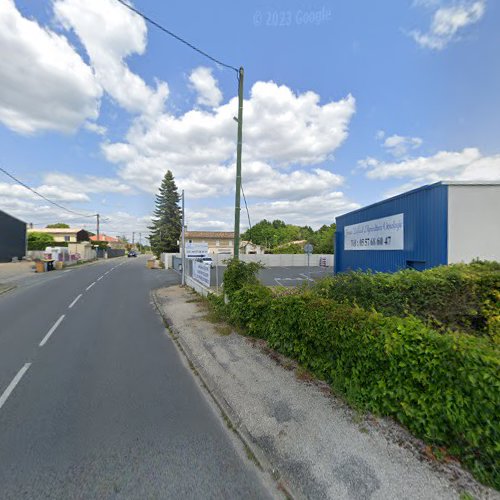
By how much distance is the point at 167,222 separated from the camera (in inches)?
1716

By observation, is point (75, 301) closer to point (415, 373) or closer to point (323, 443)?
point (323, 443)

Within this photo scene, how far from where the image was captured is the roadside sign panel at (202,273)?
1234 cm

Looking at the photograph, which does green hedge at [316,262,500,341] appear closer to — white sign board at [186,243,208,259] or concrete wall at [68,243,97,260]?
white sign board at [186,243,208,259]

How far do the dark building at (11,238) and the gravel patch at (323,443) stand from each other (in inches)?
1651

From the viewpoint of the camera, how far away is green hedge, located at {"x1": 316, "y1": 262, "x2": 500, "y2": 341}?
4.55 meters

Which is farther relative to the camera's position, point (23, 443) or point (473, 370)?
point (23, 443)

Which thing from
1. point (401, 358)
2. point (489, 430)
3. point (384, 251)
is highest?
point (384, 251)

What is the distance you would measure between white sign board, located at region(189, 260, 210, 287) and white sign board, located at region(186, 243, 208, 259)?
6.55ft

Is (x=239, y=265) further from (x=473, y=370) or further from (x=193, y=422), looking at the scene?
(x=473, y=370)

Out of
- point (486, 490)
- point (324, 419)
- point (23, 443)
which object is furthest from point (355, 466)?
point (23, 443)

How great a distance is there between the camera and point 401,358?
113 inches

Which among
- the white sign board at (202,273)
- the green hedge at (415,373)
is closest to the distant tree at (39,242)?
the white sign board at (202,273)

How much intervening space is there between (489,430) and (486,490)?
1.63 feet

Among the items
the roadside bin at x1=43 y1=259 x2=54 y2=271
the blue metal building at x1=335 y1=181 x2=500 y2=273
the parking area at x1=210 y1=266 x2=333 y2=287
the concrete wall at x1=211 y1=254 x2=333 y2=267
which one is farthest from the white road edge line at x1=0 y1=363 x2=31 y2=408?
the concrete wall at x1=211 y1=254 x2=333 y2=267
